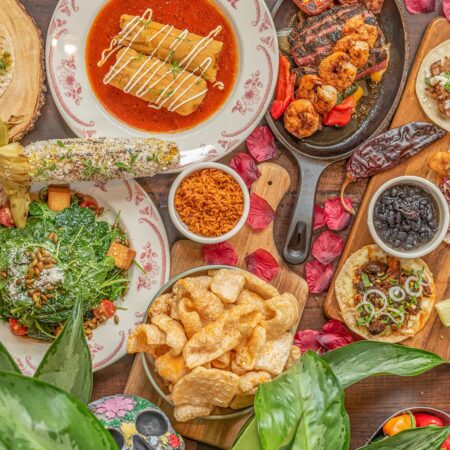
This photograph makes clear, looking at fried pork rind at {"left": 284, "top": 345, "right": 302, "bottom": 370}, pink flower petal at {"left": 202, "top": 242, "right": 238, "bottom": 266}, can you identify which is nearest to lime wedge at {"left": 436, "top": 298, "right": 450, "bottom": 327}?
fried pork rind at {"left": 284, "top": 345, "right": 302, "bottom": 370}

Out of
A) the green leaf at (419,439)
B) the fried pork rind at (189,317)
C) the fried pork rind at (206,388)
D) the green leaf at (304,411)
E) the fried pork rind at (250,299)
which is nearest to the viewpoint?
the green leaf at (304,411)

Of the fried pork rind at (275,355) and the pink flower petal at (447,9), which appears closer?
the fried pork rind at (275,355)

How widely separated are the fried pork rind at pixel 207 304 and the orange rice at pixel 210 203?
0.40 metres

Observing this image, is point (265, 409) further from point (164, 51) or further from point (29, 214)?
point (164, 51)

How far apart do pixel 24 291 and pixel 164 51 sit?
1.49 m

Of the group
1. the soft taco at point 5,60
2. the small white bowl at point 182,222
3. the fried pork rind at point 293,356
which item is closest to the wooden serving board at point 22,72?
the soft taco at point 5,60

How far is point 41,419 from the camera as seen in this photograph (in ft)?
5.25

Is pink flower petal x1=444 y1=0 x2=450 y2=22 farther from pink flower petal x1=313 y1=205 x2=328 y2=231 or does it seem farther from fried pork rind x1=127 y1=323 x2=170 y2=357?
fried pork rind x1=127 y1=323 x2=170 y2=357

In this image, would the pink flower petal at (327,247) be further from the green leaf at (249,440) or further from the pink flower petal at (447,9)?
the green leaf at (249,440)

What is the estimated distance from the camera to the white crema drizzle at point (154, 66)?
3410mm

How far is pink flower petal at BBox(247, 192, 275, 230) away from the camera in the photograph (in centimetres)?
343

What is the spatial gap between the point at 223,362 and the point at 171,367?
247 millimetres

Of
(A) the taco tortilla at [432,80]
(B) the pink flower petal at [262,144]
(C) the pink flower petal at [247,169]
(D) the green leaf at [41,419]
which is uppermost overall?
(A) the taco tortilla at [432,80]

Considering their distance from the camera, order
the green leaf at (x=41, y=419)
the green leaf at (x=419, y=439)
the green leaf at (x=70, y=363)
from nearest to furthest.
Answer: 1. the green leaf at (x=41, y=419)
2. the green leaf at (x=70, y=363)
3. the green leaf at (x=419, y=439)
